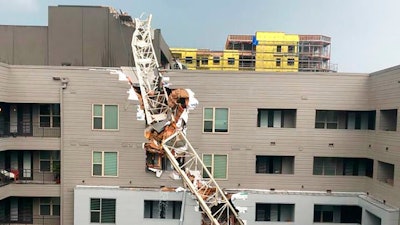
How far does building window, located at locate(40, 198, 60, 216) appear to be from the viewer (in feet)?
54.1

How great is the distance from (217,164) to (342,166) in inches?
267

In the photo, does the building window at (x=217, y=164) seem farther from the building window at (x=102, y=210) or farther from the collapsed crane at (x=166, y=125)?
the building window at (x=102, y=210)

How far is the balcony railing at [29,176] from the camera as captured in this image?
15.9m

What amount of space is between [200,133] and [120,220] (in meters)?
5.88

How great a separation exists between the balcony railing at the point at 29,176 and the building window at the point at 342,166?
13639 millimetres

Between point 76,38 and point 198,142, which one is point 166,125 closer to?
point 198,142

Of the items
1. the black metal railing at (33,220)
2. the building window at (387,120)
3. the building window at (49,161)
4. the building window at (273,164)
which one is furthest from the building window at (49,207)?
the building window at (387,120)

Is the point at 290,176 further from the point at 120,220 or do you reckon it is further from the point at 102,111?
the point at 102,111

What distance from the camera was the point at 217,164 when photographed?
1571cm

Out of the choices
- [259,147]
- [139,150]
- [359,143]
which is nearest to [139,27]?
[139,150]

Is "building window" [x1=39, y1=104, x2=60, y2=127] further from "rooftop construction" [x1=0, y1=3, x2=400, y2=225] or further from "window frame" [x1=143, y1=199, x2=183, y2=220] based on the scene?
"window frame" [x1=143, y1=199, x2=183, y2=220]

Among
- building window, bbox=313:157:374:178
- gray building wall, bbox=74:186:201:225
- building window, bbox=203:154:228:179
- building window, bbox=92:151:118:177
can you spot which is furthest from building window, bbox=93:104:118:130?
building window, bbox=313:157:374:178

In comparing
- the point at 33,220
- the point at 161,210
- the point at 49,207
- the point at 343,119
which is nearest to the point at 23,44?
the point at 49,207

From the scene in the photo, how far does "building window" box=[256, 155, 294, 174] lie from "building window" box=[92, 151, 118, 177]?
24.4ft
